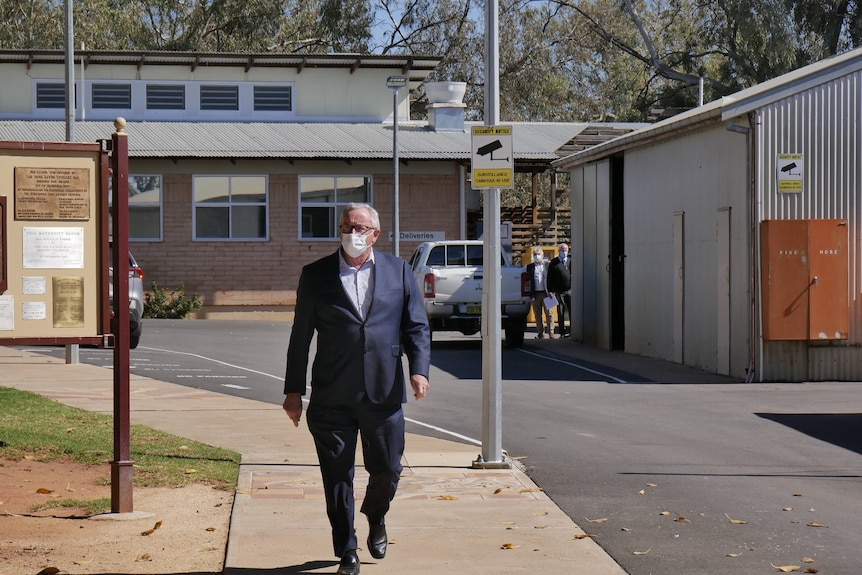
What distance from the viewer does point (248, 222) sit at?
123ft

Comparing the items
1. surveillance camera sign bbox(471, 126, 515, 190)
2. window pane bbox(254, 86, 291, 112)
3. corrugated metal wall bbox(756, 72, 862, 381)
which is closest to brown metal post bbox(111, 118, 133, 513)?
surveillance camera sign bbox(471, 126, 515, 190)

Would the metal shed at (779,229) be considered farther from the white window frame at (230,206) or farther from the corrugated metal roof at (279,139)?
the white window frame at (230,206)

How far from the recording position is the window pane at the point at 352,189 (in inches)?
1483

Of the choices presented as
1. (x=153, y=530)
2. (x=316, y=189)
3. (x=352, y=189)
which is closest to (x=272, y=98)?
(x=316, y=189)

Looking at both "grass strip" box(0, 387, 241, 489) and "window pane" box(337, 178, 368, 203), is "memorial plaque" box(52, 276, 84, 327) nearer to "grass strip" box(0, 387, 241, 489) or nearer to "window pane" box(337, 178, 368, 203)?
"grass strip" box(0, 387, 241, 489)

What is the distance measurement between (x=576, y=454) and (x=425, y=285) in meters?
12.8

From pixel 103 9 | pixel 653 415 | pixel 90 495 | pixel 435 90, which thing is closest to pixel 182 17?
pixel 103 9

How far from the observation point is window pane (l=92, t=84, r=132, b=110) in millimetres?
38812

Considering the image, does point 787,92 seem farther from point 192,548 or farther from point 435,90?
point 435,90

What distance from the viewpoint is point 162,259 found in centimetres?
3669

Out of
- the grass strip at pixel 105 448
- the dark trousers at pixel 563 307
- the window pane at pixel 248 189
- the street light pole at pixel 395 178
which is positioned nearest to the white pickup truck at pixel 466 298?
the dark trousers at pixel 563 307

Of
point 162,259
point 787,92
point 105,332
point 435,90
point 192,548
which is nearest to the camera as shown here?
point 192,548

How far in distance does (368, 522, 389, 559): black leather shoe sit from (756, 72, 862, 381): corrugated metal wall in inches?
Answer: 464

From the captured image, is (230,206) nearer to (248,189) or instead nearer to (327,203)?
(248,189)
